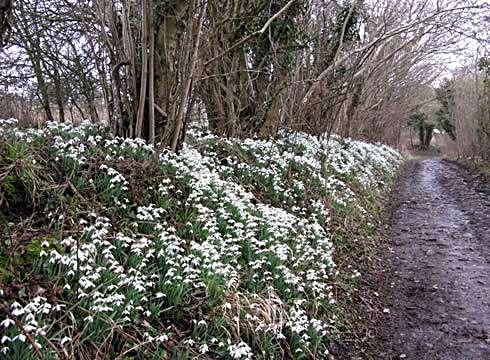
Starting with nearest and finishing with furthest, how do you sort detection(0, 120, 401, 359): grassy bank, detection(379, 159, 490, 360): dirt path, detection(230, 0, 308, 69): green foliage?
1. detection(0, 120, 401, 359): grassy bank
2. detection(379, 159, 490, 360): dirt path
3. detection(230, 0, 308, 69): green foliage

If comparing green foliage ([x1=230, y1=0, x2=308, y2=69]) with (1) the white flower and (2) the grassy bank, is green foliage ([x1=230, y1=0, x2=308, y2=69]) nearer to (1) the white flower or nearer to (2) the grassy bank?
(2) the grassy bank

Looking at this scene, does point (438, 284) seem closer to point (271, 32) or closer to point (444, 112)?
point (271, 32)

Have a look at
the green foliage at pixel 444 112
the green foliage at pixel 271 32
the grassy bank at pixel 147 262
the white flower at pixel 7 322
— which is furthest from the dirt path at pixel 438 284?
the green foliage at pixel 444 112

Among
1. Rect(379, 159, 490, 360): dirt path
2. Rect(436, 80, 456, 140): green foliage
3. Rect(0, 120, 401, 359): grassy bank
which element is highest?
Rect(436, 80, 456, 140): green foliage

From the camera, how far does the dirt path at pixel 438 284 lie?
4.41 metres

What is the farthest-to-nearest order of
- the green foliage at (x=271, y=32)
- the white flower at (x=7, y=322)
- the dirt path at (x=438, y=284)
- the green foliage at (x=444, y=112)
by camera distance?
the green foliage at (x=444, y=112), the green foliage at (x=271, y=32), the dirt path at (x=438, y=284), the white flower at (x=7, y=322)

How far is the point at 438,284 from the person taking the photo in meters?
5.89

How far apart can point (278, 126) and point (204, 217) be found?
6439mm

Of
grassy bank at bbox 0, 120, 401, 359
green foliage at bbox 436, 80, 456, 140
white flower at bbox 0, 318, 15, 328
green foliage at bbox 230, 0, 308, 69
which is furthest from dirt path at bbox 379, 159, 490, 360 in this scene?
green foliage at bbox 436, 80, 456, 140

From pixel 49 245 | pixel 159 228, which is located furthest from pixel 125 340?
pixel 159 228

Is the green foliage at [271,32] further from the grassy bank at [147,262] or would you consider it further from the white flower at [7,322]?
the white flower at [7,322]

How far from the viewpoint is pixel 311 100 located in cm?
1232

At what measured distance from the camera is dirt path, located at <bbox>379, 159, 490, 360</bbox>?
14.5ft

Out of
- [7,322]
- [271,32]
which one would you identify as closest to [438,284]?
[7,322]
